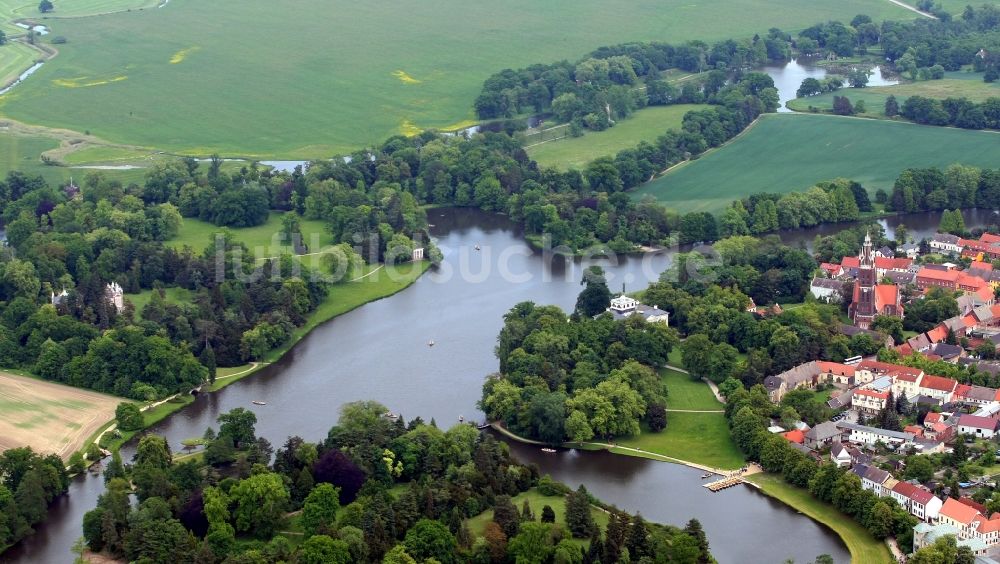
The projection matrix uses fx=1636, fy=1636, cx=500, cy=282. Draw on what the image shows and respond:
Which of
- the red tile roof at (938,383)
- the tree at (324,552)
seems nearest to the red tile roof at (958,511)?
the red tile roof at (938,383)

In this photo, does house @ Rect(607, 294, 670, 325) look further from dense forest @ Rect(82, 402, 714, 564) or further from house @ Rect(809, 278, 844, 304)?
dense forest @ Rect(82, 402, 714, 564)

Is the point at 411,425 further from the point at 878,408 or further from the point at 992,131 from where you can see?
the point at 992,131

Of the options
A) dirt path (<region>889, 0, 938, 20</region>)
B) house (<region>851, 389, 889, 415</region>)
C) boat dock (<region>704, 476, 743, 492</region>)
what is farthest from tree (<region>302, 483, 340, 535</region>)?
dirt path (<region>889, 0, 938, 20</region>)

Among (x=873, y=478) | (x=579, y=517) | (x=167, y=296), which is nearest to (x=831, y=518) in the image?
(x=873, y=478)

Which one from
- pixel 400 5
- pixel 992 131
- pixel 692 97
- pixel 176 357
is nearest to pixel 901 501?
pixel 176 357

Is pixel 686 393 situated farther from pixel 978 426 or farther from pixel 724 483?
pixel 978 426
